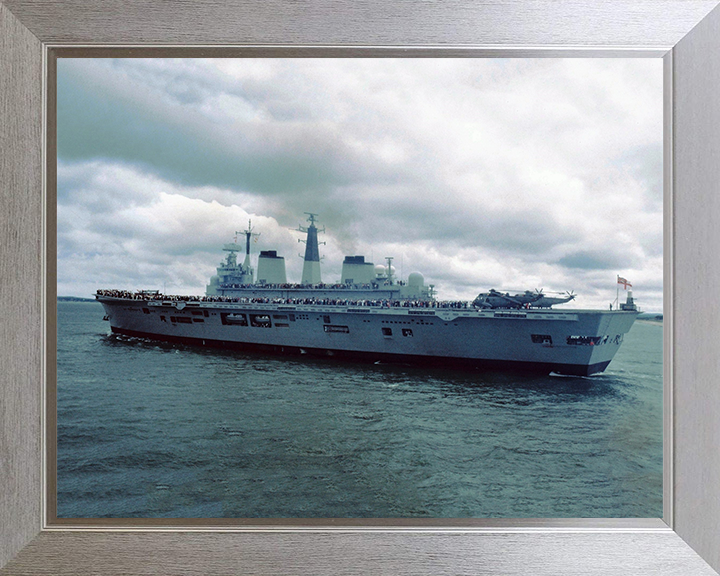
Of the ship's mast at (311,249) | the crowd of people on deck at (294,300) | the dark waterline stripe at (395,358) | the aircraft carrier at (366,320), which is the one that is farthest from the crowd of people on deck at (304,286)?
the dark waterline stripe at (395,358)

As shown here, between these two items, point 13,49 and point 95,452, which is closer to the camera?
point 13,49

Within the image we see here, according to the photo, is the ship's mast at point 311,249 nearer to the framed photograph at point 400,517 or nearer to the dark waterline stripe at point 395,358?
the dark waterline stripe at point 395,358

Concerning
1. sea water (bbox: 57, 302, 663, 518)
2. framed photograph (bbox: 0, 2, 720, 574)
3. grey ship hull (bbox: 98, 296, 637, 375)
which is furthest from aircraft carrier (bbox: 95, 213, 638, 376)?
framed photograph (bbox: 0, 2, 720, 574)

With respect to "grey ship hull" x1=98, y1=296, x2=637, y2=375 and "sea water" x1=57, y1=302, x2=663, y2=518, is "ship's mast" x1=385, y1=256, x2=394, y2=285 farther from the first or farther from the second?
"sea water" x1=57, y1=302, x2=663, y2=518

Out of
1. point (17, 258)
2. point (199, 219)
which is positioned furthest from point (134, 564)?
point (199, 219)

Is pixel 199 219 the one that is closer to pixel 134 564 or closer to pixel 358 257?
pixel 358 257

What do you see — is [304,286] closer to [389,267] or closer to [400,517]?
[389,267]
